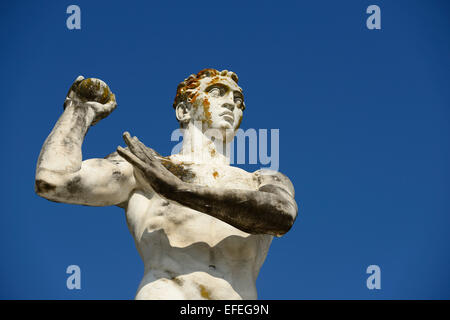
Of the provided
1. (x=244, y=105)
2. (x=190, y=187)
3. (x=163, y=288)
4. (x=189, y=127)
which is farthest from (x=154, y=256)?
(x=244, y=105)

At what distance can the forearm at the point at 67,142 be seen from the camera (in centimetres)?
820

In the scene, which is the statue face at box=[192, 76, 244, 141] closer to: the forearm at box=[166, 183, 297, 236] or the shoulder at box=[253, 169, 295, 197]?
the shoulder at box=[253, 169, 295, 197]

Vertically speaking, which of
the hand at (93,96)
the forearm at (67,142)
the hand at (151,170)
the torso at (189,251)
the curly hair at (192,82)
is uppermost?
the curly hair at (192,82)

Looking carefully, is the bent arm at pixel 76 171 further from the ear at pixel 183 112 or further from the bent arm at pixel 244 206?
the ear at pixel 183 112

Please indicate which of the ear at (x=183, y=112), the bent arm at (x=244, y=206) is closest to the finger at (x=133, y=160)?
the bent arm at (x=244, y=206)

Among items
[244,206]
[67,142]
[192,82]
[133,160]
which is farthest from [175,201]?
[192,82]

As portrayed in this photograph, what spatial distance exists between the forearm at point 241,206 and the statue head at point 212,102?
7.18 ft

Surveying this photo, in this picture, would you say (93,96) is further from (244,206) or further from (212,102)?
(244,206)

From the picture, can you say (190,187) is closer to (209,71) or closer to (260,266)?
(260,266)

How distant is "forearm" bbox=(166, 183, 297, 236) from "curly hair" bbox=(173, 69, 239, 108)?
2.74 meters

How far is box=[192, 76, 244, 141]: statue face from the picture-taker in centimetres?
1002

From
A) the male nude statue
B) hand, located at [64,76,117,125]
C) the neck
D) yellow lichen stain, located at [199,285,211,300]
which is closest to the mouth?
the neck

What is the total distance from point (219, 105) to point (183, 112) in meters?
Result: 0.67

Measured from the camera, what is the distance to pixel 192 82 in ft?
34.4
